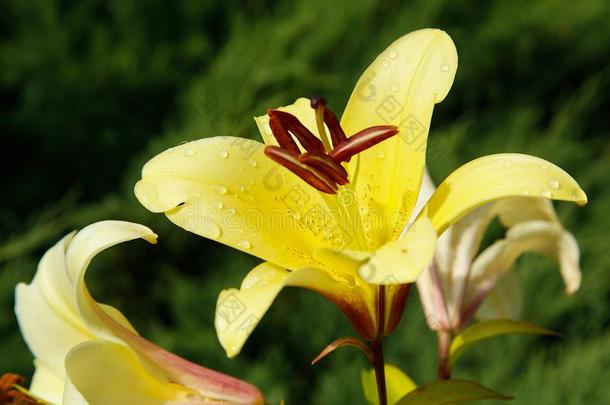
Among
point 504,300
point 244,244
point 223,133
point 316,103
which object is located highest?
point 316,103

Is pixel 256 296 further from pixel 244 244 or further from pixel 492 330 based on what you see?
pixel 492 330

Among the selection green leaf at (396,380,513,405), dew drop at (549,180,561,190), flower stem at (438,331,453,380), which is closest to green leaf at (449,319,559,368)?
flower stem at (438,331,453,380)

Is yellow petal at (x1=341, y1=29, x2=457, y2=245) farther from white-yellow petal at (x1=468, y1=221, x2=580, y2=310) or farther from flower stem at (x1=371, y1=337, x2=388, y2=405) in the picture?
white-yellow petal at (x1=468, y1=221, x2=580, y2=310)

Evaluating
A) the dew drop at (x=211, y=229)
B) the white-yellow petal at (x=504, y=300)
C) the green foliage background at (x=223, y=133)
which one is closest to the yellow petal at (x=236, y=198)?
the dew drop at (x=211, y=229)

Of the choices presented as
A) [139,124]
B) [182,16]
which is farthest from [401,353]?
[182,16]

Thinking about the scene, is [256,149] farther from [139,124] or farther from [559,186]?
[139,124]

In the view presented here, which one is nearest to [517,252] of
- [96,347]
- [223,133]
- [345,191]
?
[345,191]

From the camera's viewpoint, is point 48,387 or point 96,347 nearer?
point 96,347
